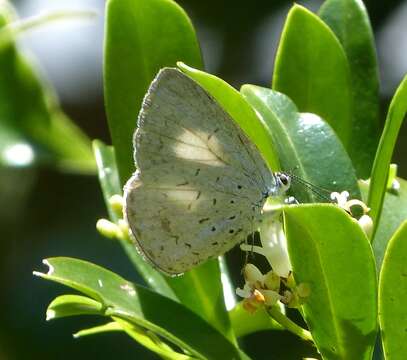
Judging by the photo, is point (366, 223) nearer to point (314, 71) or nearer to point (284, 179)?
point (284, 179)

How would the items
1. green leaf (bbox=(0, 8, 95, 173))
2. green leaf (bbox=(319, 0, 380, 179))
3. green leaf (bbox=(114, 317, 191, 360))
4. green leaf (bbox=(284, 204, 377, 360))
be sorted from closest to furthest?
1. green leaf (bbox=(284, 204, 377, 360))
2. green leaf (bbox=(114, 317, 191, 360))
3. green leaf (bbox=(319, 0, 380, 179))
4. green leaf (bbox=(0, 8, 95, 173))

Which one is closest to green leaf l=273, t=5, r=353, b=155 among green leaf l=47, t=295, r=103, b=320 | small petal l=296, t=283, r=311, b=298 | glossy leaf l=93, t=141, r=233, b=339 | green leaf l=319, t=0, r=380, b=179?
green leaf l=319, t=0, r=380, b=179

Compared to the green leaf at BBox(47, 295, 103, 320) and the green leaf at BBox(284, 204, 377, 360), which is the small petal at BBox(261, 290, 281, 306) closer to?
the green leaf at BBox(284, 204, 377, 360)

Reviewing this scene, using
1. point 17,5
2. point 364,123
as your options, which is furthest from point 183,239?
point 17,5

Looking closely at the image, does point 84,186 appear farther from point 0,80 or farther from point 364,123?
point 364,123

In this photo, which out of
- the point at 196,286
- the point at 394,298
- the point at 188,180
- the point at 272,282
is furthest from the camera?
the point at 196,286

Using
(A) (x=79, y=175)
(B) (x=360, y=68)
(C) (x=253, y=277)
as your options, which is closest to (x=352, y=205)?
(C) (x=253, y=277)

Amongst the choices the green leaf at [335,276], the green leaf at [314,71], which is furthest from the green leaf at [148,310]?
the green leaf at [314,71]
